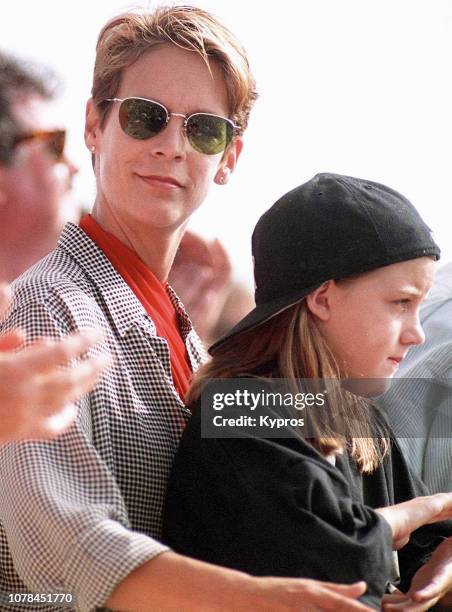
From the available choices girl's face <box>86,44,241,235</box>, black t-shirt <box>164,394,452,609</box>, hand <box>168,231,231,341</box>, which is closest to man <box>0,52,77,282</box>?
hand <box>168,231,231,341</box>

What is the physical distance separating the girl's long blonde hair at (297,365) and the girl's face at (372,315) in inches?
1.1

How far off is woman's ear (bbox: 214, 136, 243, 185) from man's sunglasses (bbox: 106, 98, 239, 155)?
0.13m

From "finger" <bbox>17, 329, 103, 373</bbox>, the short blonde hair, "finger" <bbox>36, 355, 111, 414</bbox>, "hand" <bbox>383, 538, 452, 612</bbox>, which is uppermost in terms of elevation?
the short blonde hair

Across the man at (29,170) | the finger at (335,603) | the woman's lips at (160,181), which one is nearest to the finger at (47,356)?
the finger at (335,603)

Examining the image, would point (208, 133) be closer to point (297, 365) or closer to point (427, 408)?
point (297, 365)

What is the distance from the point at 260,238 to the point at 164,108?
12.4 inches

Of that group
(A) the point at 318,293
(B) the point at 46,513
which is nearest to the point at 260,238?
(A) the point at 318,293

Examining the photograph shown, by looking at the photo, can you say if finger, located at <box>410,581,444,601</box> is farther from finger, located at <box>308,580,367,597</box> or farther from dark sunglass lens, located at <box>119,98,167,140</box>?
dark sunglass lens, located at <box>119,98,167,140</box>

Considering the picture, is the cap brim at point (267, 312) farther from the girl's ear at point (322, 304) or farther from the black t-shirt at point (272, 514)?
the black t-shirt at point (272, 514)

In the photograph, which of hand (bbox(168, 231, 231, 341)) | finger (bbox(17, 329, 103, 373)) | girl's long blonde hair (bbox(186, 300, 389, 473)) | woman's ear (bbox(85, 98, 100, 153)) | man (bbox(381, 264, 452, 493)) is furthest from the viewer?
hand (bbox(168, 231, 231, 341))

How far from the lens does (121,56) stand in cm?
224

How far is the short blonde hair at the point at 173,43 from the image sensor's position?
7.31 feet

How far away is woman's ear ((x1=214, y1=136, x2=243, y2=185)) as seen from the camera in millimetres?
2358

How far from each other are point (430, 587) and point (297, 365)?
1.47 feet
